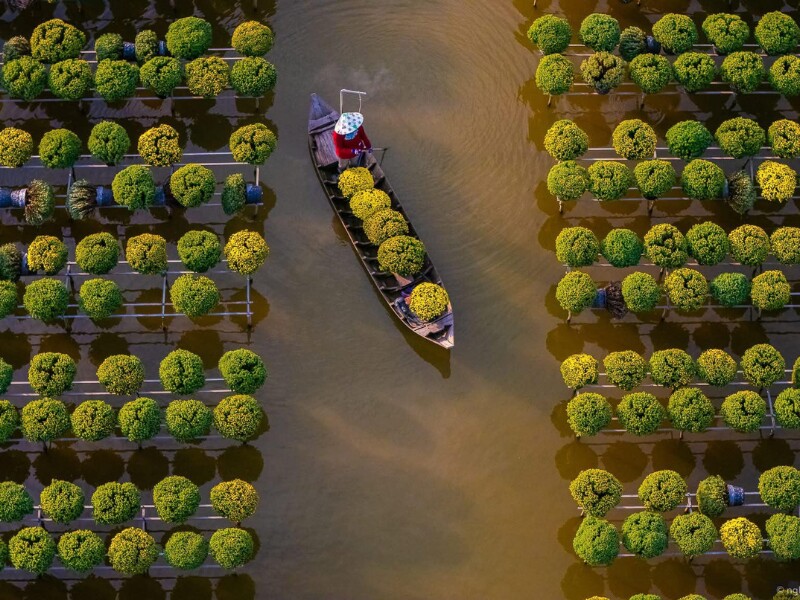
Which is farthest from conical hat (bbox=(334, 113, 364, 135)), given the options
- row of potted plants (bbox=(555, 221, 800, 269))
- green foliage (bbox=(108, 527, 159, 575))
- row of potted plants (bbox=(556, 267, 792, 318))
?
green foliage (bbox=(108, 527, 159, 575))

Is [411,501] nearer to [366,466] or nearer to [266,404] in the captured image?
[366,466]

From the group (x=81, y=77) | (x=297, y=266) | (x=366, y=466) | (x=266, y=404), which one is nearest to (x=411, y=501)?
(x=366, y=466)

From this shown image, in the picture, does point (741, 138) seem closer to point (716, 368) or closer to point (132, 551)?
point (716, 368)

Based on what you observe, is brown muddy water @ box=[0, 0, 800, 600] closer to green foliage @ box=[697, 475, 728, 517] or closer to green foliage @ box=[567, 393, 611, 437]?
green foliage @ box=[697, 475, 728, 517]

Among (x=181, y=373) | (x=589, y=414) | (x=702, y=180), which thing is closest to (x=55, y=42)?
(x=181, y=373)

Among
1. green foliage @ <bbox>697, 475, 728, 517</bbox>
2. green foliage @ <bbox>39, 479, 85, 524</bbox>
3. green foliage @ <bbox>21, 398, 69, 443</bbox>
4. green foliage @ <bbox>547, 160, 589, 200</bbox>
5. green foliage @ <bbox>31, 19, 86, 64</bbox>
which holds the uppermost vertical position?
green foliage @ <bbox>31, 19, 86, 64</bbox>
